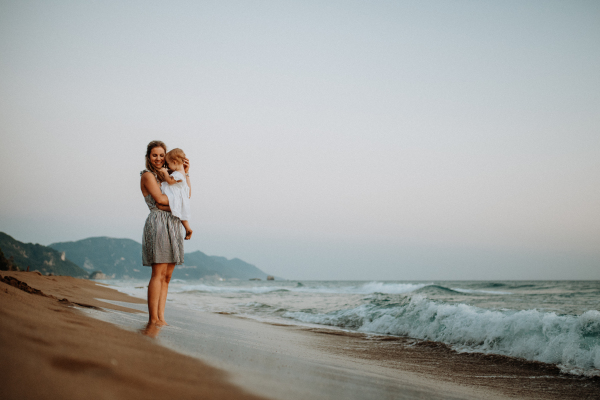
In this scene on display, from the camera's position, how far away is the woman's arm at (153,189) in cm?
339

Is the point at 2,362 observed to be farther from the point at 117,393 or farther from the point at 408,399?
the point at 408,399

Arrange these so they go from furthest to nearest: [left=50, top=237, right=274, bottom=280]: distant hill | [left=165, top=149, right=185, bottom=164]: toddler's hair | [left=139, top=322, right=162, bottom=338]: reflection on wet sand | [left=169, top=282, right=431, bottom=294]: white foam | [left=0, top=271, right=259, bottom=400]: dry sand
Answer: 1. [left=50, top=237, right=274, bottom=280]: distant hill
2. [left=169, top=282, right=431, bottom=294]: white foam
3. [left=165, top=149, right=185, bottom=164]: toddler's hair
4. [left=139, top=322, right=162, bottom=338]: reflection on wet sand
5. [left=0, top=271, right=259, bottom=400]: dry sand

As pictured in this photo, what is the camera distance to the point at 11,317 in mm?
1460

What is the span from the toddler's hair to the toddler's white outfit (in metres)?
0.15

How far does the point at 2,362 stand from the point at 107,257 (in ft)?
431

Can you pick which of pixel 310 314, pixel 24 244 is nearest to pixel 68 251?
pixel 24 244

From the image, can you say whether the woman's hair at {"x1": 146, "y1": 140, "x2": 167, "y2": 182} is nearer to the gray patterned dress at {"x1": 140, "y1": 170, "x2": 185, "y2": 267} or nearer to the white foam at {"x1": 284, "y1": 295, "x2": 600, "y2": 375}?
the gray patterned dress at {"x1": 140, "y1": 170, "x2": 185, "y2": 267}

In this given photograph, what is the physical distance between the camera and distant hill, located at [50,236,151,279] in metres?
107

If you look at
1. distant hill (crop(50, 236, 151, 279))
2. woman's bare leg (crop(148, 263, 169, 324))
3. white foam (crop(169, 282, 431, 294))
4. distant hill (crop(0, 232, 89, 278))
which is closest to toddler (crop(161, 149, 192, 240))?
woman's bare leg (crop(148, 263, 169, 324))

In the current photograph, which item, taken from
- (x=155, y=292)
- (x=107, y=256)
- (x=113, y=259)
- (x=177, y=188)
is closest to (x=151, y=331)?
(x=155, y=292)

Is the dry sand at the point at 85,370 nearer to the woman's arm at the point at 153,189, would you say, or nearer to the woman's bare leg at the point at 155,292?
the woman's bare leg at the point at 155,292

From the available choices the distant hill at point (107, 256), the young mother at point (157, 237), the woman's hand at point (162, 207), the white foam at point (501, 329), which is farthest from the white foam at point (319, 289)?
the distant hill at point (107, 256)

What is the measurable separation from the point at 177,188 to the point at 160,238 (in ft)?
1.69

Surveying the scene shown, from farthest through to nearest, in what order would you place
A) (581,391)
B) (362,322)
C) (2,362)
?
(362,322), (581,391), (2,362)
